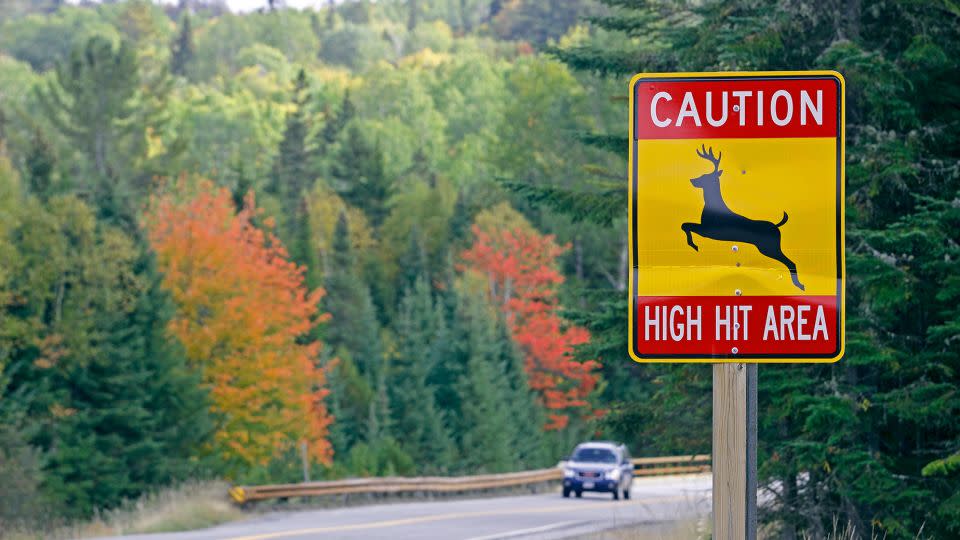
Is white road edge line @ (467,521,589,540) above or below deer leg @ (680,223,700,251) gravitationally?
below

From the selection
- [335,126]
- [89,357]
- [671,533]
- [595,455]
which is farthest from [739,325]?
[335,126]

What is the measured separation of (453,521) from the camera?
26.7m

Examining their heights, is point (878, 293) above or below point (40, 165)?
below

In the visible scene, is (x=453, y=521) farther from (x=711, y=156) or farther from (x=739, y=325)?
(x=711, y=156)

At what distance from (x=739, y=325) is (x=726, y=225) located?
0.40 m

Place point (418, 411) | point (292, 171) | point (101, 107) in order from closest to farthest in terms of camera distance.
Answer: point (418, 411)
point (101, 107)
point (292, 171)

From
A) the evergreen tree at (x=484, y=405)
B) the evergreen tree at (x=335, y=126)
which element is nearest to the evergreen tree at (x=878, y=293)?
the evergreen tree at (x=484, y=405)

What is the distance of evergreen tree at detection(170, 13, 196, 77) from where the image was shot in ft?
584

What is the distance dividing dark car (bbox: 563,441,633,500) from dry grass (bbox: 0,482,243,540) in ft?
39.2

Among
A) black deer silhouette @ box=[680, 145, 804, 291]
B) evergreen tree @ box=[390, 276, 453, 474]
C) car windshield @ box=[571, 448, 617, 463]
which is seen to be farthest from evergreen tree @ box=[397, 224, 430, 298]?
black deer silhouette @ box=[680, 145, 804, 291]

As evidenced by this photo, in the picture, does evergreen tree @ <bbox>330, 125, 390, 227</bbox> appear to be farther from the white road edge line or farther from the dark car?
the white road edge line

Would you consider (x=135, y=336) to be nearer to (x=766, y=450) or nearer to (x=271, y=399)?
(x=271, y=399)

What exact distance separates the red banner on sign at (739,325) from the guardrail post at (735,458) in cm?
13

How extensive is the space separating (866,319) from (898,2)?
3.60 metres
